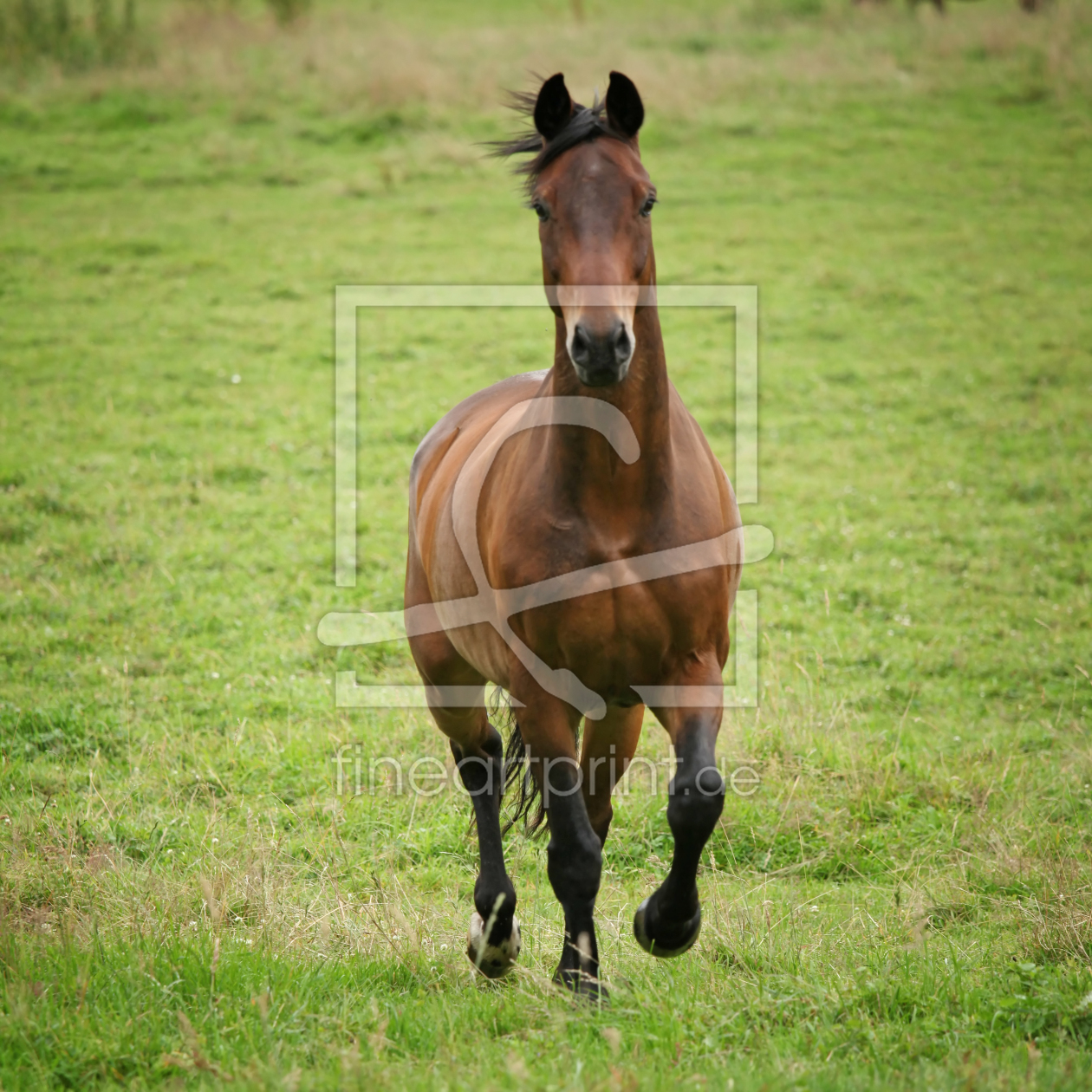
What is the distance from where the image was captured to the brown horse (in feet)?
11.6

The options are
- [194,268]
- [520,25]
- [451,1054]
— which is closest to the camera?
[451,1054]

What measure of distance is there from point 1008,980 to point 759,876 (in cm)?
155

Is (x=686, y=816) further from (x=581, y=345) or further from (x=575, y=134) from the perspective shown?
(x=575, y=134)

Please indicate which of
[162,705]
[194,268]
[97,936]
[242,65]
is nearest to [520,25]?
[242,65]

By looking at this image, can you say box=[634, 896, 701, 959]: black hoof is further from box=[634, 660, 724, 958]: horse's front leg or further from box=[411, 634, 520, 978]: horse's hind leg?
box=[411, 634, 520, 978]: horse's hind leg

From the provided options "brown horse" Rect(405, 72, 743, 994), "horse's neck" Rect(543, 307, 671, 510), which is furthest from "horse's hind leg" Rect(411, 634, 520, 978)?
"horse's neck" Rect(543, 307, 671, 510)

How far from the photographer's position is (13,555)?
8625 millimetres

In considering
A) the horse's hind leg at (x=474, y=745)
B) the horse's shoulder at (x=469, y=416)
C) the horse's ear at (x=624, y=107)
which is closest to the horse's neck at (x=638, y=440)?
the horse's ear at (x=624, y=107)

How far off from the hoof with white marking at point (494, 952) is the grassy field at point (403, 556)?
0.25 feet

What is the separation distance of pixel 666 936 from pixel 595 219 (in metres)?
2.32

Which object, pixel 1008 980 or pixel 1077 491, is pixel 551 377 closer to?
pixel 1008 980

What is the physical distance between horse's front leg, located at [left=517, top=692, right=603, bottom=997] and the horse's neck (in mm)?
728

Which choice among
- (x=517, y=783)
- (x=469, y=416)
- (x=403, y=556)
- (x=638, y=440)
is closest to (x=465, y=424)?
(x=469, y=416)

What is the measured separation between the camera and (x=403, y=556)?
9.02 meters
